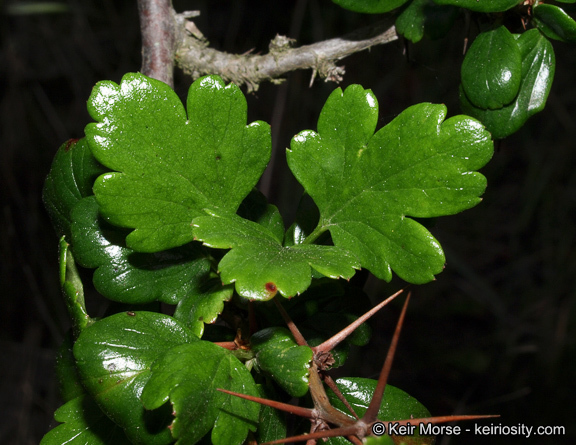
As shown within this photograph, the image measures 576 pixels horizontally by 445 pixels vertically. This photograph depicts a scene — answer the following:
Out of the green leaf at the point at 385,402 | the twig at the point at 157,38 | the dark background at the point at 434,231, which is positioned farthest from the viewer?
the dark background at the point at 434,231

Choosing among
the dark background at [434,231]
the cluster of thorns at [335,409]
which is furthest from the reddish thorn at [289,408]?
the dark background at [434,231]

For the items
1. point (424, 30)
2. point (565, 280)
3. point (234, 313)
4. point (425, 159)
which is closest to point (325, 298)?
point (234, 313)

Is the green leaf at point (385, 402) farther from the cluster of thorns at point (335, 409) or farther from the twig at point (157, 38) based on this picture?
the twig at point (157, 38)

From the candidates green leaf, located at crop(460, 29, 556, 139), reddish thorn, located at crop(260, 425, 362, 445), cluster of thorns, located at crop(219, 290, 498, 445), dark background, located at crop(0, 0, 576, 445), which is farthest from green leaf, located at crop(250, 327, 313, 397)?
Answer: dark background, located at crop(0, 0, 576, 445)

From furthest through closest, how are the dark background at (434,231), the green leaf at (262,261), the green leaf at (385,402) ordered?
the dark background at (434,231), the green leaf at (385,402), the green leaf at (262,261)

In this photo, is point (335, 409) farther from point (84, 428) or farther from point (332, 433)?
point (84, 428)

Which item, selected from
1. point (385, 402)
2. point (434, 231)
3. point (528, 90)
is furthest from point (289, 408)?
point (434, 231)

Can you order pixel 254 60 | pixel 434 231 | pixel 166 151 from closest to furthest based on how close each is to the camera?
pixel 166 151
pixel 254 60
pixel 434 231
